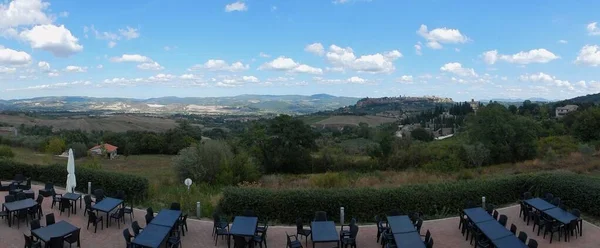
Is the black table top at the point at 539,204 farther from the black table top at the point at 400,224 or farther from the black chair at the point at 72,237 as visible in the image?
the black chair at the point at 72,237

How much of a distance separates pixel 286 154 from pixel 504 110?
19989 mm

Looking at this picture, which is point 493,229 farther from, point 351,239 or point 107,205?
point 107,205

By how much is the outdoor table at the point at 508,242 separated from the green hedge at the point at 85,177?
1293 cm

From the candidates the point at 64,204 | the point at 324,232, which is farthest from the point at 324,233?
the point at 64,204

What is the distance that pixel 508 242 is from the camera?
907cm

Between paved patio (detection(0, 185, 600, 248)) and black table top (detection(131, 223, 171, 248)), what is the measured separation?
41.0 inches

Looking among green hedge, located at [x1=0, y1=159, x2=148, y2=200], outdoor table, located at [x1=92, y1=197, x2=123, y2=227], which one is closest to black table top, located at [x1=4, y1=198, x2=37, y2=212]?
outdoor table, located at [x1=92, y1=197, x2=123, y2=227]

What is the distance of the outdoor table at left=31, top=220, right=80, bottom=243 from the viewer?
959cm

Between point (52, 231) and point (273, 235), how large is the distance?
5788mm

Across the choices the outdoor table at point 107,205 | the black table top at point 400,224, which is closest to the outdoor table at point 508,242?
the black table top at point 400,224

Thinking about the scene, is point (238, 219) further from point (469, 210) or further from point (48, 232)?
point (469, 210)

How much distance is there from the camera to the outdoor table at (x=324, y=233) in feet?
32.3

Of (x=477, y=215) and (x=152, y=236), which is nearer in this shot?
(x=152, y=236)

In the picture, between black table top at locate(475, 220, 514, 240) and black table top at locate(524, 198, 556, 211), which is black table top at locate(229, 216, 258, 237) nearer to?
black table top at locate(475, 220, 514, 240)
